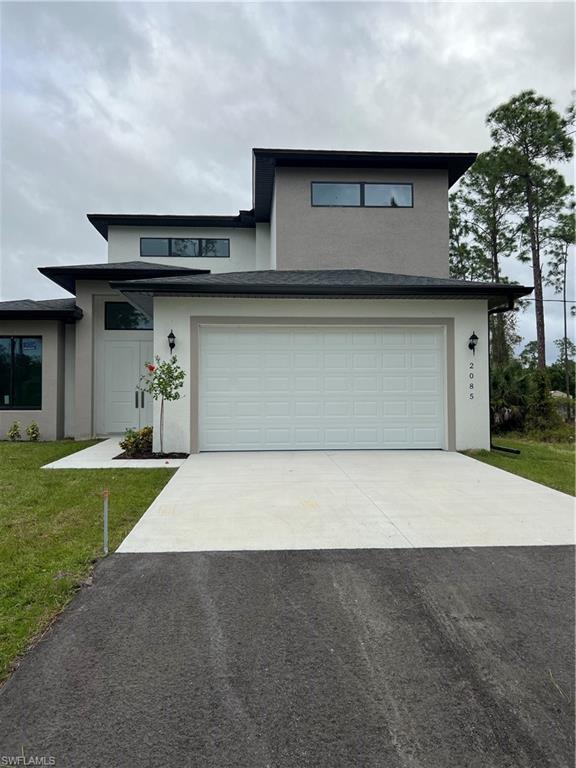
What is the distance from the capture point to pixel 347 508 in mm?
5184

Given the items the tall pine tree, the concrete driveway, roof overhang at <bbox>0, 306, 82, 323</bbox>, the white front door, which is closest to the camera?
the concrete driveway

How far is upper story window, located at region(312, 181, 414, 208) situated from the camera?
12039 millimetres

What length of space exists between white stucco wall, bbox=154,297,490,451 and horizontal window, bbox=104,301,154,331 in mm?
3247

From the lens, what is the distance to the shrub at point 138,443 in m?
8.65

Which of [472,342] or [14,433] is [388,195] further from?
[14,433]

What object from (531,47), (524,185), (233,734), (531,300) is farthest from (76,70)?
(531,300)

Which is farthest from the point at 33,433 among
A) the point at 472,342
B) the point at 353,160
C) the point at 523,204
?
the point at 523,204

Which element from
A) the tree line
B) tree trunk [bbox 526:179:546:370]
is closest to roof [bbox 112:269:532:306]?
the tree line

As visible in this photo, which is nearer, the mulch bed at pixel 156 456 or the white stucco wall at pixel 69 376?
the mulch bed at pixel 156 456

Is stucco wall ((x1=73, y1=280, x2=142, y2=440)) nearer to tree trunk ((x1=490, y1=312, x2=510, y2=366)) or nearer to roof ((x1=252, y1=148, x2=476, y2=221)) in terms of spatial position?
roof ((x1=252, y1=148, x2=476, y2=221))

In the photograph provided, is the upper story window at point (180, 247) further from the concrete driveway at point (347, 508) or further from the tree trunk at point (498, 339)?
the tree trunk at point (498, 339)

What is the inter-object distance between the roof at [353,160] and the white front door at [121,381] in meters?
6.05

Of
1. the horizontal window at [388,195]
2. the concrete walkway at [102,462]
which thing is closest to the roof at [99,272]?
the concrete walkway at [102,462]

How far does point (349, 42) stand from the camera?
1144 centimetres
